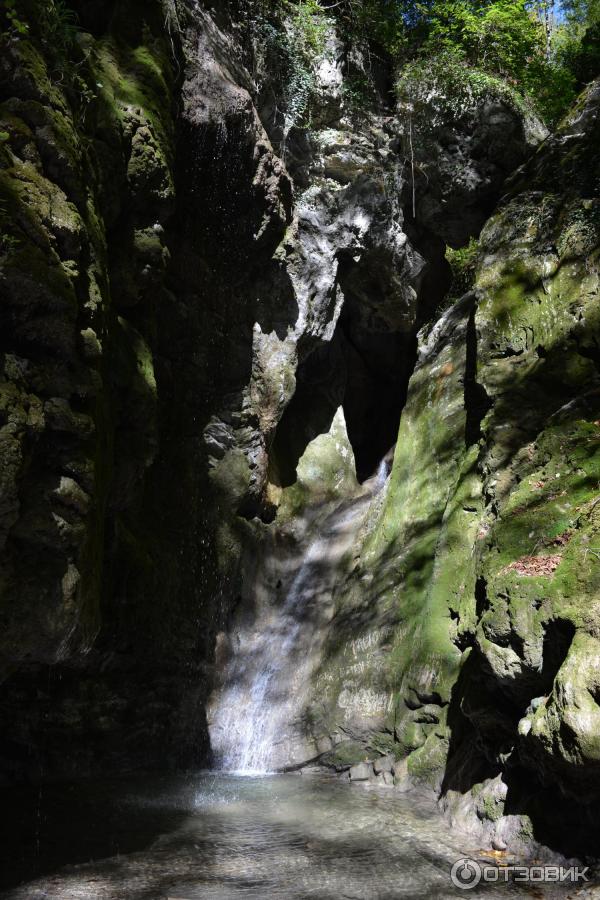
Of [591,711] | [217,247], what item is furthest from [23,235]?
[217,247]

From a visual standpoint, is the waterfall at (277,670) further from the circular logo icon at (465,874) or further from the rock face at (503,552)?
the circular logo icon at (465,874)

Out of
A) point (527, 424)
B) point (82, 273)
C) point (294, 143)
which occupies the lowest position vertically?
point (527, 424)

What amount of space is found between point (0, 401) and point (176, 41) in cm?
640

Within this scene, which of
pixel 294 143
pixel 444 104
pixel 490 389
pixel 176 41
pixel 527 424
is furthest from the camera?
pixel 444 104

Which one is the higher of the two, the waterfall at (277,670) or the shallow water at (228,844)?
the waterfall at (277,670)

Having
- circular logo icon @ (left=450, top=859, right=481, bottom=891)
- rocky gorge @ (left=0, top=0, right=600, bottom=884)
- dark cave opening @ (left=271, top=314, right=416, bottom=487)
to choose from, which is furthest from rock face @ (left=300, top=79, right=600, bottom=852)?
dark cave opening @ (left=271, top=314, right=416, bottom=487)

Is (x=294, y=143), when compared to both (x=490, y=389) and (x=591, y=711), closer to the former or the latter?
(x=490, y=389)

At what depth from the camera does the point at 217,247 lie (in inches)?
399

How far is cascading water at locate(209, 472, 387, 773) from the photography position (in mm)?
8594

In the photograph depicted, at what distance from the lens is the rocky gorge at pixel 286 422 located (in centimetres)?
473

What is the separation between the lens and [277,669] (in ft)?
31.1

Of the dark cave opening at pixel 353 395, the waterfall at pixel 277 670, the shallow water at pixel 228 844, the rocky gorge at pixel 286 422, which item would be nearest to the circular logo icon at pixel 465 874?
the shallow water at pixel 228 844

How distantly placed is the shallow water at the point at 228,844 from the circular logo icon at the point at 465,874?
0.06 m

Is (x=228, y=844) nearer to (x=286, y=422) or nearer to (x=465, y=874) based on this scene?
(x=465, y=874)
